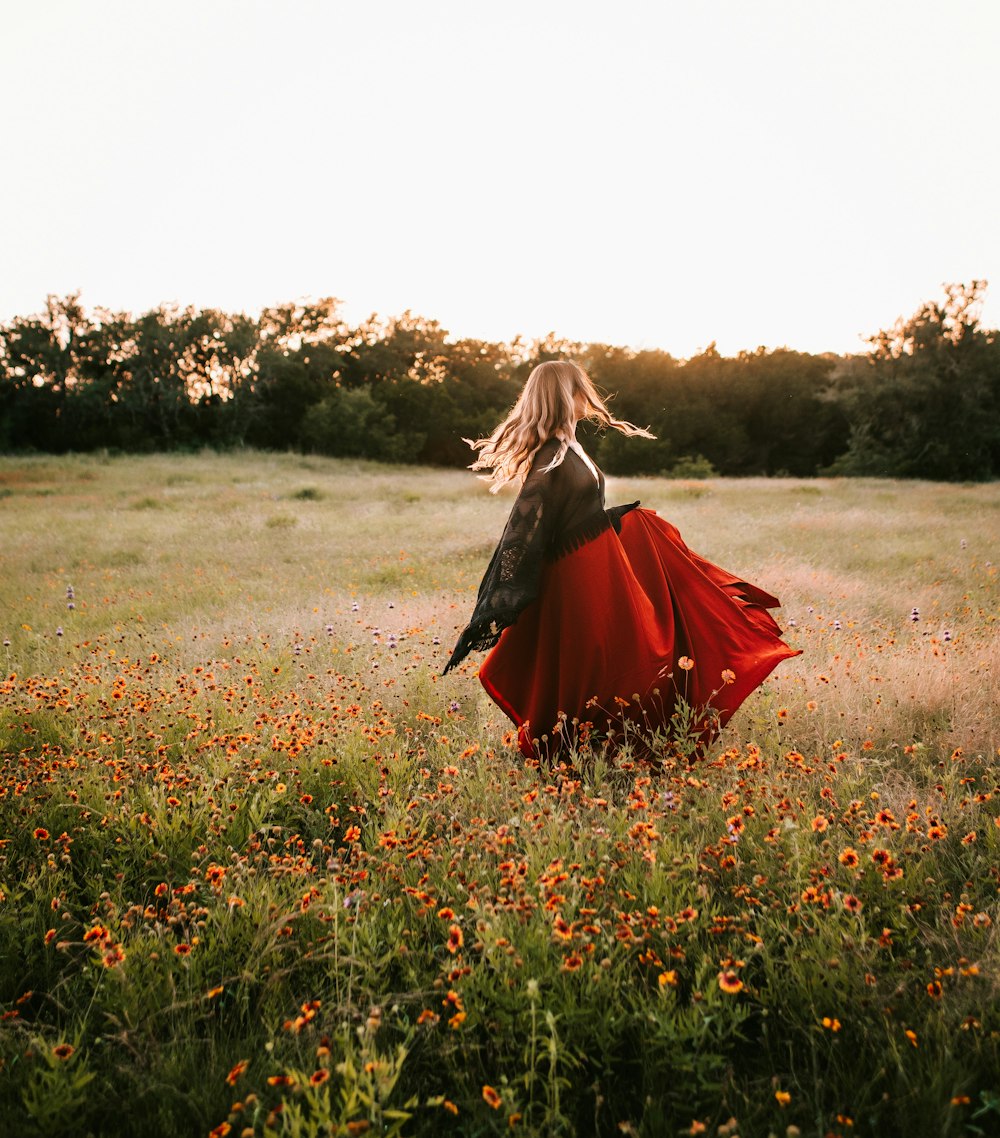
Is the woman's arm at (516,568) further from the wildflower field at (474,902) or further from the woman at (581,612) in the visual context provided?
the wildflower field at (474,902)

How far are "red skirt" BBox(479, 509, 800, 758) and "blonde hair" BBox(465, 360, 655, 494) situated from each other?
59 cm

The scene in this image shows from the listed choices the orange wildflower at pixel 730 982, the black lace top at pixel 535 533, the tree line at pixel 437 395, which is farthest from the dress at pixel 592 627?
the tree line at pixel 437 395

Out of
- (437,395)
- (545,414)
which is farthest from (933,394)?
(545,414)

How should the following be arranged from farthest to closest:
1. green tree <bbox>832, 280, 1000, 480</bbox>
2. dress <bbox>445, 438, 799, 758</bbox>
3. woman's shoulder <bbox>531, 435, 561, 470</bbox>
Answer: green tree <bbox>832, 280, 1000, 480</bbox> → woman's shoulder <bbox>531, 435, 561, 470</bbox> → dress <bbox>445, 438, 799, 758</bbox>

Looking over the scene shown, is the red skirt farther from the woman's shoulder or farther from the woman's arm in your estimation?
the woman's shoulder

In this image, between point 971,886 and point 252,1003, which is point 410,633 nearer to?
point 252,1003

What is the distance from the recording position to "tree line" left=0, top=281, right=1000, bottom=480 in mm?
35031

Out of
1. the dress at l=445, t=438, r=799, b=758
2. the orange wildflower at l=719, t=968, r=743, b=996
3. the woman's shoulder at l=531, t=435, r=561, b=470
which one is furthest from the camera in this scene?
the woman's shoulder at l=531, t=435, r=561, b=470

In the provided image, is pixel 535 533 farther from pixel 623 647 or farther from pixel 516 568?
pixel 623 647

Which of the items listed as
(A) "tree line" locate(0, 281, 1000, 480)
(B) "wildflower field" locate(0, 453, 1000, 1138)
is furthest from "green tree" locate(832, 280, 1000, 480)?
(B) "wildflower field" locate(0, 453, 1000, 1138)

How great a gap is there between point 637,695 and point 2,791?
292 cm

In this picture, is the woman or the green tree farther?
the green tree

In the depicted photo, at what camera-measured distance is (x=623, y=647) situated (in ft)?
11.8

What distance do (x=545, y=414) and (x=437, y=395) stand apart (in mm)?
42836
